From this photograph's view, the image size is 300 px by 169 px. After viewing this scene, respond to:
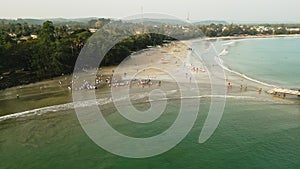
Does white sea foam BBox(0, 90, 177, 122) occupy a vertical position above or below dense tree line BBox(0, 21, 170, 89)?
below

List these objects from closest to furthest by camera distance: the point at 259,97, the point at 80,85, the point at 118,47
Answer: the point at 259,97 < the point at 80,85 < the point at 118,47

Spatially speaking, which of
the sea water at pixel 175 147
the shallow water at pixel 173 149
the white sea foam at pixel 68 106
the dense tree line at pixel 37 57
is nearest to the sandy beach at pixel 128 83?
the white sea foam at pixel 68 106

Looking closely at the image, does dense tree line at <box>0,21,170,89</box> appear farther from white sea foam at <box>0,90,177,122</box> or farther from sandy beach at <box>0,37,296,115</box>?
white sea foam at <box>0,90,177,122</box>

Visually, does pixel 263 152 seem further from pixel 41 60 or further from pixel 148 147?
pixel 41 60

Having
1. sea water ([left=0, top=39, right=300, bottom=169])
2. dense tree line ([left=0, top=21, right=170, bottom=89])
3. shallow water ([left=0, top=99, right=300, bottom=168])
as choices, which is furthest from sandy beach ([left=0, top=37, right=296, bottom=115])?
shallow water ([left=0, top=99, right=300, bottom=168])

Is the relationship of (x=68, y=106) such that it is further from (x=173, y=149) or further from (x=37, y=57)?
(x=37, y=57)

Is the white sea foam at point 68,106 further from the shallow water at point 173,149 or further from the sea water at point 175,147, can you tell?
the shallow water at point 173,149

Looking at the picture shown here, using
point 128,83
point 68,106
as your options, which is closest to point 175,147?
point 68,106

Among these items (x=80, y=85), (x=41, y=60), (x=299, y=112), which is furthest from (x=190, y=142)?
(x=41, y=60)
